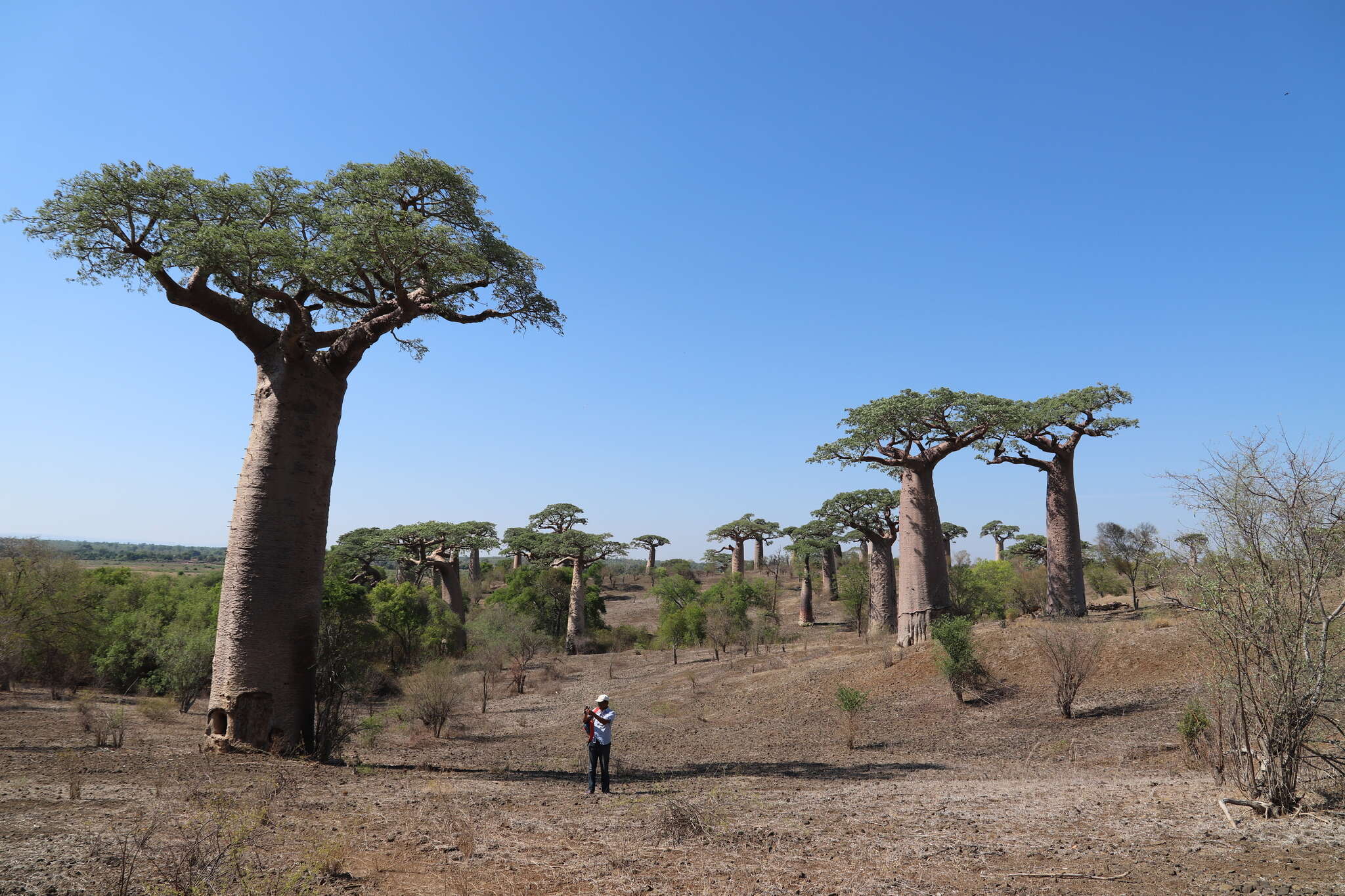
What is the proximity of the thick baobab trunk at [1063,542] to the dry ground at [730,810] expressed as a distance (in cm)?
524

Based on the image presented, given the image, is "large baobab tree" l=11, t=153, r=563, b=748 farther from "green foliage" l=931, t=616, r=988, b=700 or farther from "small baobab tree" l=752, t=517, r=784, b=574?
"small baobab tree" l=752, t=517, r=784, b=574

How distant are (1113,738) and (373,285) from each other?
11.2 meters

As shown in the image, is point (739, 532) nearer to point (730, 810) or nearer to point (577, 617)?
point (577, 617)

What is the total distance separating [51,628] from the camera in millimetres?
14773

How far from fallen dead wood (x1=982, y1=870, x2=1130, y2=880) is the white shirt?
12.0ft

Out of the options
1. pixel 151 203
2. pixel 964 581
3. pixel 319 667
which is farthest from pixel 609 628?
pixel 151 203

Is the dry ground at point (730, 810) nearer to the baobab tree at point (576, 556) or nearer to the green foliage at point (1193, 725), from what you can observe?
the green foliage at point (1193, 725)

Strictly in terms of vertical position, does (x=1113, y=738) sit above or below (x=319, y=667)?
below

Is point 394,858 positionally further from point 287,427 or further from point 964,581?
point 964,581

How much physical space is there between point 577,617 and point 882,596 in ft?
43.6

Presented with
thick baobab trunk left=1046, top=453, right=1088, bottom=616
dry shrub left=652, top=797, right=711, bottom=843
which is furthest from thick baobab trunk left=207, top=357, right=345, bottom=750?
thick baobab trunk left=1046, top=453, right=1088, bottom=616

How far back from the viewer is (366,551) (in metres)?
34.1

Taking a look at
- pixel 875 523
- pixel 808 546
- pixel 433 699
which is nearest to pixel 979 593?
pixel 875 523

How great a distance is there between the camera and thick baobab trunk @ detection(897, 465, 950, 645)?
15.9 metres
